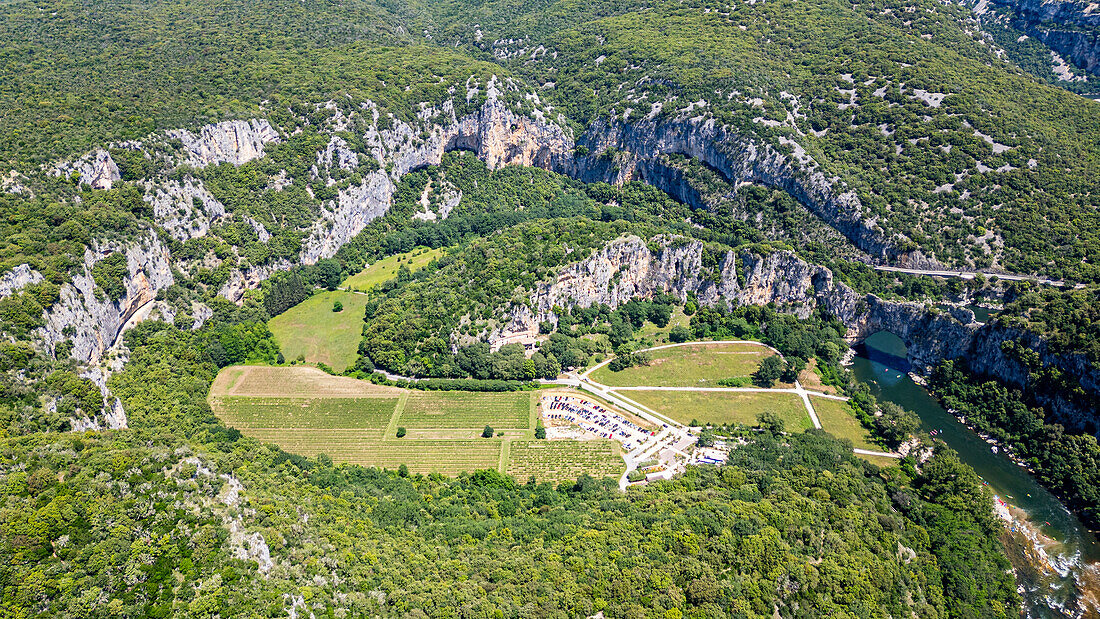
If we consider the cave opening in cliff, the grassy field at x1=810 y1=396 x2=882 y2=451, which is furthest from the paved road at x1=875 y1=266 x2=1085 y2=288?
the grassy field at x1=810 y1=396 x2=882 y2=451

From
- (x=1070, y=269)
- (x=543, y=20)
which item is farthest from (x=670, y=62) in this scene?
(x=1070, y=269)

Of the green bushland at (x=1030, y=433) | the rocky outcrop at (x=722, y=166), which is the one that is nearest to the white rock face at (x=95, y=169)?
the rocky outcrop at (x=722, y=166)

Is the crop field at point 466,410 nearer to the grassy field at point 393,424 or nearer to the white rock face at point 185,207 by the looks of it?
the grassy field at point 393,424

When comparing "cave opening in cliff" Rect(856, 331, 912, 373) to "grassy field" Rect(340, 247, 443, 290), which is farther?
"grassy field" Rect(340, 247, 443, 290)

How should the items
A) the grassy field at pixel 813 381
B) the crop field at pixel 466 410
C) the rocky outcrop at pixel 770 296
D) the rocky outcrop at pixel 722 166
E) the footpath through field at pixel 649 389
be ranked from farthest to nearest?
the rocky outcrop at pixel 722 166 < the grassy field at pixel 813 381 < the rocky outcrop at pixel 770 296 < the footpath through field at pixel 649 389 < the crop field at pixel 466 410

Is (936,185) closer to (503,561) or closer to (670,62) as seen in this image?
(670,62)

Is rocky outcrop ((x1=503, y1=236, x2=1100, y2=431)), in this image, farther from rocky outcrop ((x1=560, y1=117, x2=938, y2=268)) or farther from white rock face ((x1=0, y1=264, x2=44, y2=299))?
white rock face ((x1=0, y1=264, x2=44, y2=299))
